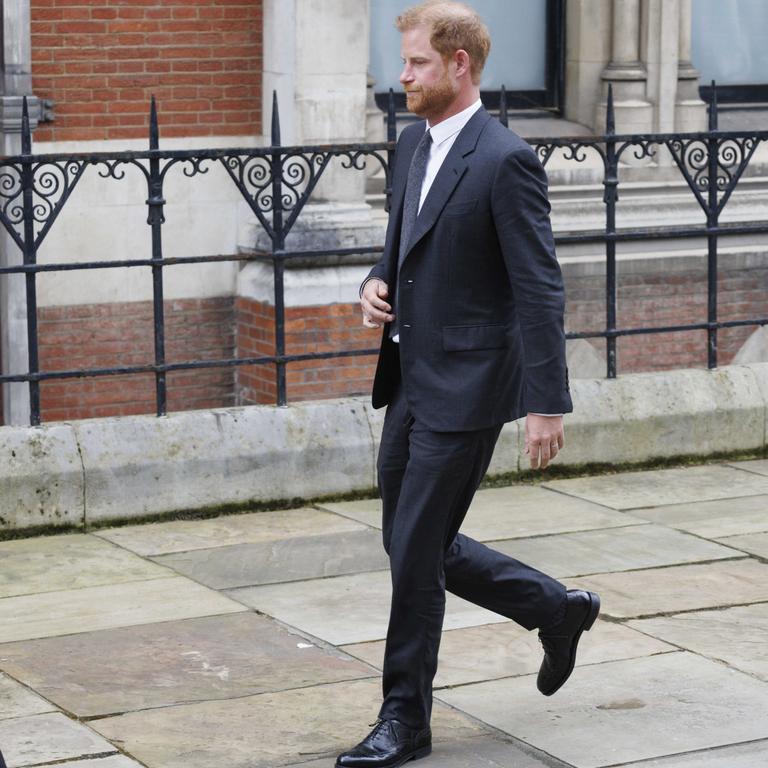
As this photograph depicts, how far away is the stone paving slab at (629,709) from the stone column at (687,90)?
639 cm

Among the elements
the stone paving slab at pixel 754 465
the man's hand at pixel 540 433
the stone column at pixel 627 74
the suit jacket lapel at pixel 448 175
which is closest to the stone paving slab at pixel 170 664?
the man's hand at pixel 540 433

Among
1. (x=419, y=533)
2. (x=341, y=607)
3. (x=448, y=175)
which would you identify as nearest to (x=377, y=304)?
(x=448, y=175)

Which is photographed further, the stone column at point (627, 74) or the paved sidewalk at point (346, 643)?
the stone column at point (627, 74)

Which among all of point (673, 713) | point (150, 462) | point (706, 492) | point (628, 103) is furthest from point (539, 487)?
point (628, 103)

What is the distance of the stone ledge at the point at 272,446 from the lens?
726cm

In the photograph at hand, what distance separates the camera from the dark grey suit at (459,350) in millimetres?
4582

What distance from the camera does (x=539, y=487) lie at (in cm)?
812

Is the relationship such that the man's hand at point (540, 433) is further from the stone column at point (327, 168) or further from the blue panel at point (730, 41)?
the blue panel at point (730, 41)

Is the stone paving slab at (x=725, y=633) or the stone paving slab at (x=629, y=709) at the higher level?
the stone paving slab at (x=725, y=633)

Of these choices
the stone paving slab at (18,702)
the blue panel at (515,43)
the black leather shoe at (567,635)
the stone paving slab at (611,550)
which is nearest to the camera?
the black leather shoe at (567,635)

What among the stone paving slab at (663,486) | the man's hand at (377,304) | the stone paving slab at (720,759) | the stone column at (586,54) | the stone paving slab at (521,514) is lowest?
the stone paving slab at (720,759)

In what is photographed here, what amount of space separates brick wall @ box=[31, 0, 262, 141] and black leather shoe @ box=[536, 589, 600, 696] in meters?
Answer: 5.34

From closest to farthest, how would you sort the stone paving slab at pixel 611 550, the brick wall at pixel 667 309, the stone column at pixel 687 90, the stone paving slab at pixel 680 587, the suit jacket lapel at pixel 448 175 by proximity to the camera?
1. the suit jacket lapel at pixel 448 175
2. the stone paving slab at pixel 680 587
3. the stone paving slab at pixel 611 550
4. the brick wall at pixel 667 309
5. the stone column at pixel 687 90

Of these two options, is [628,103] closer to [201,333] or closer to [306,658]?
[201,333]
